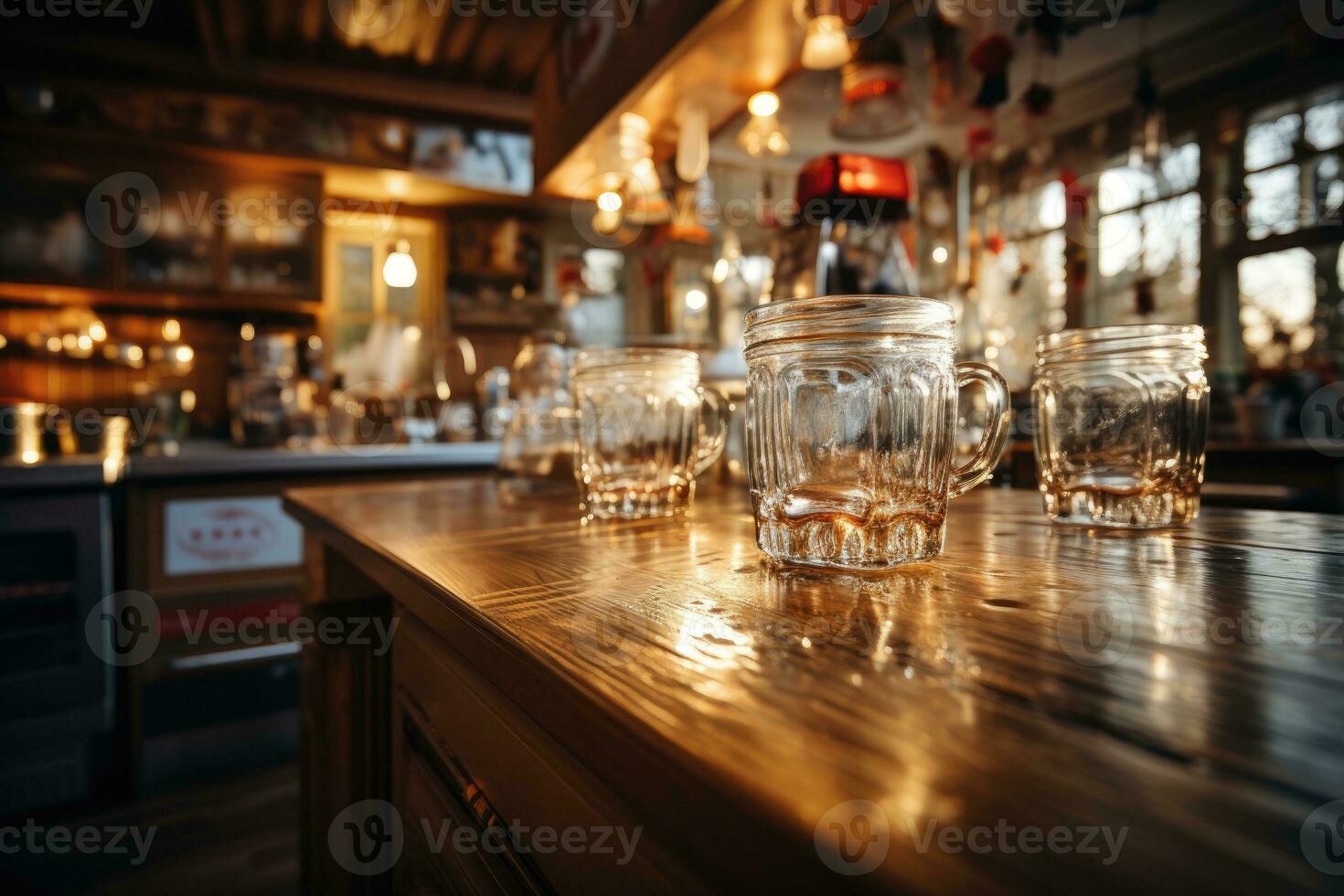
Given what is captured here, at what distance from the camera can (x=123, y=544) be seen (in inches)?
83.1

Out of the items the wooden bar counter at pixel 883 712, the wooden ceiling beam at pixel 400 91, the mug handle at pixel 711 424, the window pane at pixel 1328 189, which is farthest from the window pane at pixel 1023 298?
the wooden bar counter at pixel 883 712

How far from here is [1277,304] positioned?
377 centimetres

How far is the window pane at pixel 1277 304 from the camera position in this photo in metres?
3.65

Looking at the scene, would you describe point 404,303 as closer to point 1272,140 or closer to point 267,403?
point 267,403

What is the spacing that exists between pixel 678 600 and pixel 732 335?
4.77 meters

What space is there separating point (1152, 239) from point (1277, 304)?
0.81 metres

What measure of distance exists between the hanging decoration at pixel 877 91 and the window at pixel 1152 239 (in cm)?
261

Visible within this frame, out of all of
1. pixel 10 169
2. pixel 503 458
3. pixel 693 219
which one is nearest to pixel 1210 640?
pixel 503 458

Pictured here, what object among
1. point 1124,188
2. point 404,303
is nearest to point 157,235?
point 404,303

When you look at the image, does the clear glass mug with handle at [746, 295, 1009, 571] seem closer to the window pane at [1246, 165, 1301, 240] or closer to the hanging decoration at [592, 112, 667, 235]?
the hanging decoration at [592, 112, 667, 235]

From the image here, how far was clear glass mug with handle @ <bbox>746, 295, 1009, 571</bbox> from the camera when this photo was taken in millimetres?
437

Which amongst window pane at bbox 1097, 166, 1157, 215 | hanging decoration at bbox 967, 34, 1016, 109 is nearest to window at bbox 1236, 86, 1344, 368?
window pane at bbox 1097, 166, 1157, 215

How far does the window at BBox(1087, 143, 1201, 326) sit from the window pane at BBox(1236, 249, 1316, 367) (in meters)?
0.25

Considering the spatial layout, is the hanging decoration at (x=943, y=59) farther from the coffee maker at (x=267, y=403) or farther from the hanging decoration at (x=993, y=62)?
the coffee maker at (x=267, y=403)
